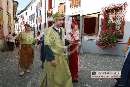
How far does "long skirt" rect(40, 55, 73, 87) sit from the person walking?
4.33 metres

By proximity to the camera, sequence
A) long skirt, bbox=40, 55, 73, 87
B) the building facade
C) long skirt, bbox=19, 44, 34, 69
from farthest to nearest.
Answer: the building facade → long skirt, bbox=19, 44, 34, 69 → long skirt, bbox=40, 55, 73, 87

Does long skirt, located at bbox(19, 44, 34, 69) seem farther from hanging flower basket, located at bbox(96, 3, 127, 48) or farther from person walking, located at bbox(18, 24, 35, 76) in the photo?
hanging flower basket, located at bbox(96, 3, 127, 48)

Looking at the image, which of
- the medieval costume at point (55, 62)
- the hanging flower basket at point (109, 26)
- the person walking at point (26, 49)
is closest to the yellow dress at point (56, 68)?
the medieval costume at point (55, 62)

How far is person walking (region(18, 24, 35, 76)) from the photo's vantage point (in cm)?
1078

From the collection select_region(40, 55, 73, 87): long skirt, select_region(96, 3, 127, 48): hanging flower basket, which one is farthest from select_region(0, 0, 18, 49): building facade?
select_region(40, 55, 73, 87): long skirt

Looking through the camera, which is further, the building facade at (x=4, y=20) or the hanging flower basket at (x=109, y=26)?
the building facade at (x=4, y=20)

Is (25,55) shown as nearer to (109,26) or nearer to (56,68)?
(56,68)

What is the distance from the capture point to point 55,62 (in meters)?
6.21

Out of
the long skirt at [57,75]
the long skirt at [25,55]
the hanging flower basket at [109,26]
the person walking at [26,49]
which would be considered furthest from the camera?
the hanging flower basket at [109,26]

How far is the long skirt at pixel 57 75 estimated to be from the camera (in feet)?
20.8

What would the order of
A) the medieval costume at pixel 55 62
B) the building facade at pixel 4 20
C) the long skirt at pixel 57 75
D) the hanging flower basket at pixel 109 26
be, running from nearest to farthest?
the medieval costume at pixel 55 62 < the long skirt at pixel 57 75 < the hanging flower basket at pixel 109 26 < the building facade at pixel 4 20

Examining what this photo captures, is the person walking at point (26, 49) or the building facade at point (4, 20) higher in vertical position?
the building facade at point (4, 20)

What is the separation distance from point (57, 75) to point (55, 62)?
328 millimetres

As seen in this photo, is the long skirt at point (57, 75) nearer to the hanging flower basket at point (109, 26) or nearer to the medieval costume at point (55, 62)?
the medieval costume at point (55, 62)
